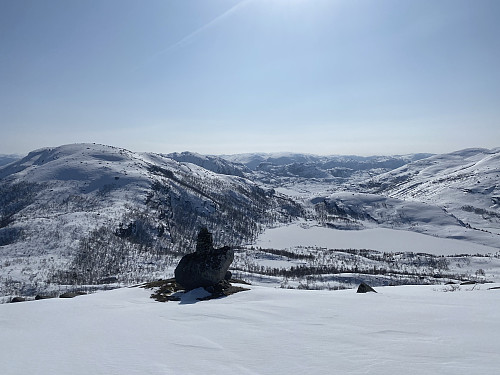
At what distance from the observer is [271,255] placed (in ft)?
465

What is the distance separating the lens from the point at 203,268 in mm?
34812

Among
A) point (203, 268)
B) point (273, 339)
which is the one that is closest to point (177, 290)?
point (203, 268)

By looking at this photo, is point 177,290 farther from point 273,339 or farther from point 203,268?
point 273,339

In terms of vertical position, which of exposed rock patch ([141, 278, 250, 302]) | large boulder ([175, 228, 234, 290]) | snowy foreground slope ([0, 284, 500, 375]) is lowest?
exposed rock patch ([141, 278, 250, 302])

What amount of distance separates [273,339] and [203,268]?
78.0ft

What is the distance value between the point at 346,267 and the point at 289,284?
171 ft

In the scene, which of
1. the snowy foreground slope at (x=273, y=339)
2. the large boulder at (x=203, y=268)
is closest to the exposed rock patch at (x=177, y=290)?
the large boulder at (x=203, y=268)

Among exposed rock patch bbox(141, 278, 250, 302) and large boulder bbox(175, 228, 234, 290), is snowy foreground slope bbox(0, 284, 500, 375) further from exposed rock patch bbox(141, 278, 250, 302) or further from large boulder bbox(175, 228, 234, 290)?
large boulder bbox(175, 228, 234, 290)

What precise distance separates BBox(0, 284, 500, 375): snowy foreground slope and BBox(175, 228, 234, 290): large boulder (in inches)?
573

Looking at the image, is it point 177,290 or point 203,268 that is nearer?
point 203,268

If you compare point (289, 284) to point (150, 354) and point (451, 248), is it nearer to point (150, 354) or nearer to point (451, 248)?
point (150, 354)

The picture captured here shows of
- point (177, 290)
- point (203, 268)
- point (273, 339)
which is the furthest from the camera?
point (177, 290)

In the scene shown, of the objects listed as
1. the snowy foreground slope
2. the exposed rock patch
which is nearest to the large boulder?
the exposed rock patch

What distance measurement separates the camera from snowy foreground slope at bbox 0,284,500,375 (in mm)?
9195
